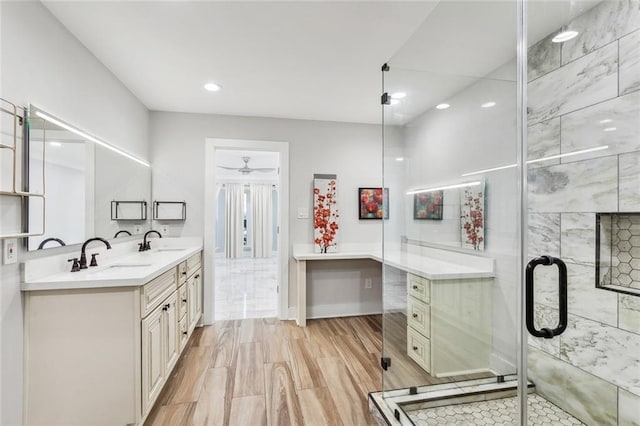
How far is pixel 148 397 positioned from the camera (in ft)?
5.97

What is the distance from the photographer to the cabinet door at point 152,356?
5.81ft

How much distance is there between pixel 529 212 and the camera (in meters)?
1.44

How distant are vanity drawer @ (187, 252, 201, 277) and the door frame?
208 millimetres

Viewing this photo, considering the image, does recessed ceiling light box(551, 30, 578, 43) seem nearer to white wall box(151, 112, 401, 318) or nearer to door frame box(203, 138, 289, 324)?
white wall box(151, 112, 401, 318)

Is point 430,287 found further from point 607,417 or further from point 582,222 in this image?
point 607,417

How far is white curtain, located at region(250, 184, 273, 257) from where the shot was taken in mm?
A: 8602

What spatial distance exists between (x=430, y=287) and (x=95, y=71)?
2.84m

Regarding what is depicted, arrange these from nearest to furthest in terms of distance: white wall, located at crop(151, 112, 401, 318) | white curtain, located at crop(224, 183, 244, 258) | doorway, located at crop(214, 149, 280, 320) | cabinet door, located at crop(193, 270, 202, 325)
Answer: cabinet door, located at crop(193, 270, 202, 325)
white wall, located at crop(151, 112, 401, 318)
doorway, located at crop(214, 149, 280, 320)
white curtain, located at crop(224, 183, 244, 258)

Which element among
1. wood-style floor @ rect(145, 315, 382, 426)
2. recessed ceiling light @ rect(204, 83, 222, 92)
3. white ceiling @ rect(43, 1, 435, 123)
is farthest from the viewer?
recessed ceiling light @ rect(204, 83, 222, 92)

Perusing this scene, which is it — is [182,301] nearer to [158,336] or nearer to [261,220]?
[158,336]

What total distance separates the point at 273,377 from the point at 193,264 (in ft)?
4.60

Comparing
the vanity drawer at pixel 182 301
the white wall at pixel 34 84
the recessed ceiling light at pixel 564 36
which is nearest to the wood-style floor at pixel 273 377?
the vanity drawer at pixel 182 301

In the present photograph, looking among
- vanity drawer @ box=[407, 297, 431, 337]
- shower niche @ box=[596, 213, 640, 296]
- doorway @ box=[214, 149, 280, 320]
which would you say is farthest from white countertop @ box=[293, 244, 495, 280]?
doorway @ box=[214, 149, 280, 320]

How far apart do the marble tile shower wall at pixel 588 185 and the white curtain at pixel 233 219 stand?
7646mm
